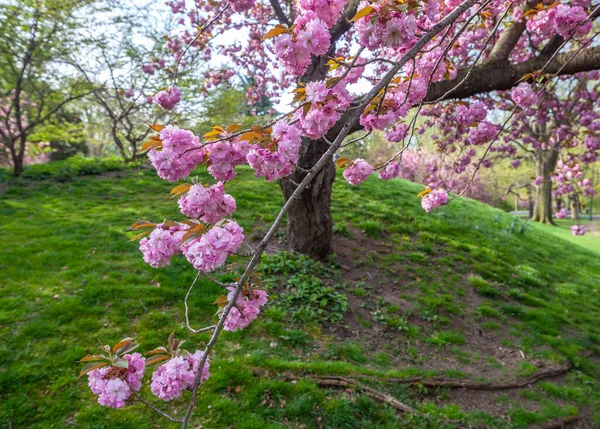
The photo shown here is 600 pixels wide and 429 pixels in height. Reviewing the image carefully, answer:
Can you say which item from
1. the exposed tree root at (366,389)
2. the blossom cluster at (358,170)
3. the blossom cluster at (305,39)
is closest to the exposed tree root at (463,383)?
the exposed tree root at (366,389)

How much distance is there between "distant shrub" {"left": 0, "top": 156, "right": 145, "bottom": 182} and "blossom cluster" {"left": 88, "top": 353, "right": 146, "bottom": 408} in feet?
27.8

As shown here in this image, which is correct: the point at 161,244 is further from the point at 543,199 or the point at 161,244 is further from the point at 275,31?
the point at 543,199

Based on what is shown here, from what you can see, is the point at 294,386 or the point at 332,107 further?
the point at 294,386

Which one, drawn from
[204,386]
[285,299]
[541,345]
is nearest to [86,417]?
[204,386]

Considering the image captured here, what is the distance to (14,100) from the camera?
757 centimetres

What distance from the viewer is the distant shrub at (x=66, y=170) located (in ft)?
26.3

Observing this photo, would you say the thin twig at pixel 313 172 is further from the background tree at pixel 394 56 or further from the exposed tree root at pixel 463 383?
the exposed tree root at pixel 463 383

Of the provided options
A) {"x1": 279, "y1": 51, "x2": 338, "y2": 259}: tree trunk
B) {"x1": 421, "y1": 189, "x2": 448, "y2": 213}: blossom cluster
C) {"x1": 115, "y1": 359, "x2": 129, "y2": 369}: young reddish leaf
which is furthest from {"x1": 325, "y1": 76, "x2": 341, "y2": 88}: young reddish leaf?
{"x1": 279, "y1": 51, "x2": 338, "y2": 259}: tree trunk

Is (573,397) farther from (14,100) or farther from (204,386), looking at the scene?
(14,100)

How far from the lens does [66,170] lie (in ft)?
27.8

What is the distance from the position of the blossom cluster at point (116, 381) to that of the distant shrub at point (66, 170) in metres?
8.48

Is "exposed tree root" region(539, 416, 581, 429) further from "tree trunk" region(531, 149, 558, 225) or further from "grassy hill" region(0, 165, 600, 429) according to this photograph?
"tree trunk" region(531, 149, 558, 225)

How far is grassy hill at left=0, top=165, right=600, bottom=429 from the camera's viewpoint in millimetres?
2676

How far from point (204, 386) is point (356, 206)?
16.8 feet
